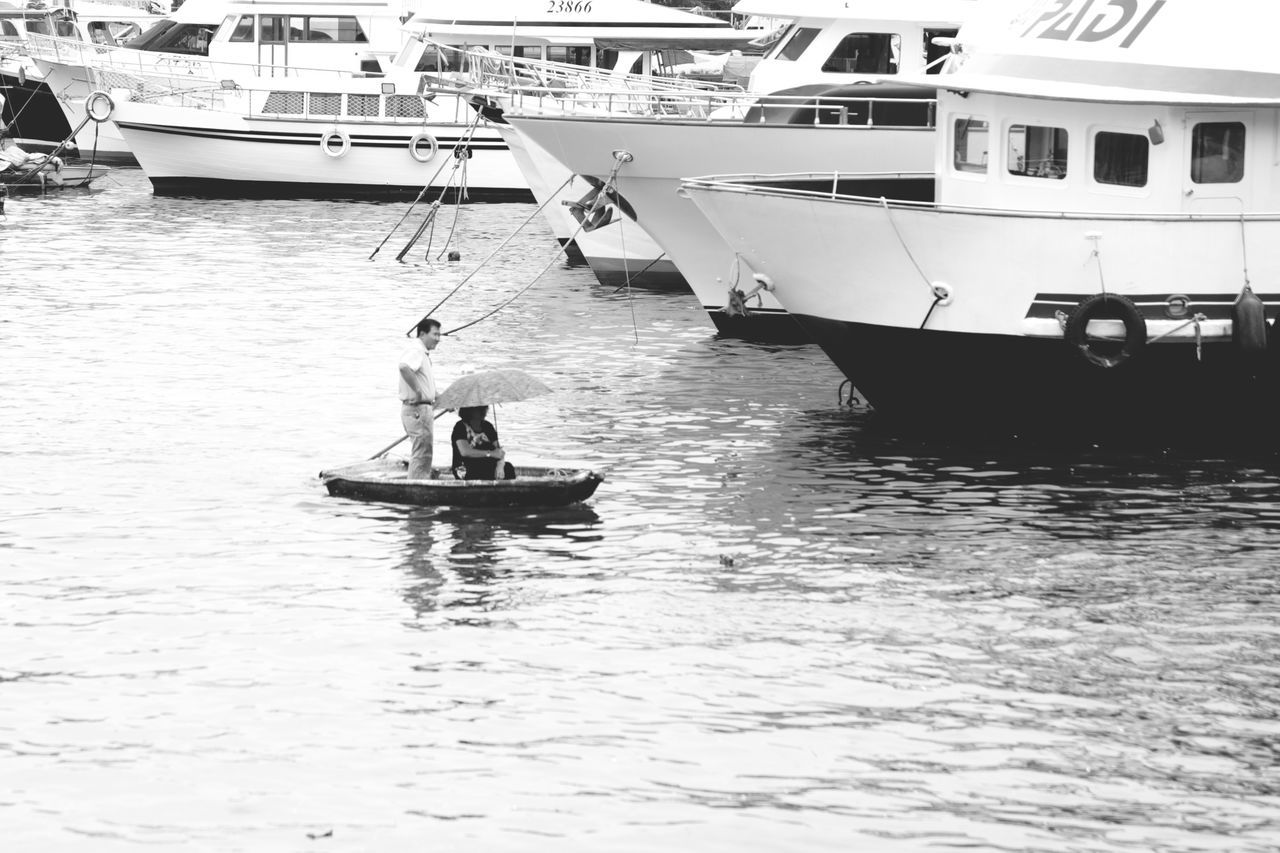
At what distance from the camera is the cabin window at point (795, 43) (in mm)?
32031

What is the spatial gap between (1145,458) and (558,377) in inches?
305

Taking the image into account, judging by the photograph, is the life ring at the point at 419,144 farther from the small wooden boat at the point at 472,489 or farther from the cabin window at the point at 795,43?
the small wooden boat at the point at 472,489

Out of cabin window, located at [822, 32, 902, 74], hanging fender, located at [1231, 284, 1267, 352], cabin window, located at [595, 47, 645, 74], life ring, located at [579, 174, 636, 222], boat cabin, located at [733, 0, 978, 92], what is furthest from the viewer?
cabin window, located at [595, 47, 645, 74]

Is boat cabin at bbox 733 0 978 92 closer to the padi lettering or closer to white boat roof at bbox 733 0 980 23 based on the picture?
white boat roof at bbox 733 0 980 23

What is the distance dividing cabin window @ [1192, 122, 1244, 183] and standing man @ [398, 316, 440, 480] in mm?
8135

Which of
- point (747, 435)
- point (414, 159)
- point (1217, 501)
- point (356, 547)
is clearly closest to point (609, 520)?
point (356, 547)

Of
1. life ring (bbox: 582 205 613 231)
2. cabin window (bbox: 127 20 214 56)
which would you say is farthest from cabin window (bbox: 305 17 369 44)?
life ring (bbox: 582 205 613 231)

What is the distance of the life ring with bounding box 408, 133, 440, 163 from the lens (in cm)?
4869

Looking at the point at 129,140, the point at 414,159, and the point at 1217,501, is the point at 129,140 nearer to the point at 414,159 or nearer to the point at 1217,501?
the point at 414,159

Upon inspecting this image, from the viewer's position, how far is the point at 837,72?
31.7 m

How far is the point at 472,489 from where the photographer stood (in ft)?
60.0

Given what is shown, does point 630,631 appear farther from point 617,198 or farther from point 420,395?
point 617,198

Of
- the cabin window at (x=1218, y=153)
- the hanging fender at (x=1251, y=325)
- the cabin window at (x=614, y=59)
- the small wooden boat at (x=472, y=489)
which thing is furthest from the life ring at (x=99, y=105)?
the hanging fender at (x=1251, y=325)

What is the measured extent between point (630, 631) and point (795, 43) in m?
19.1
